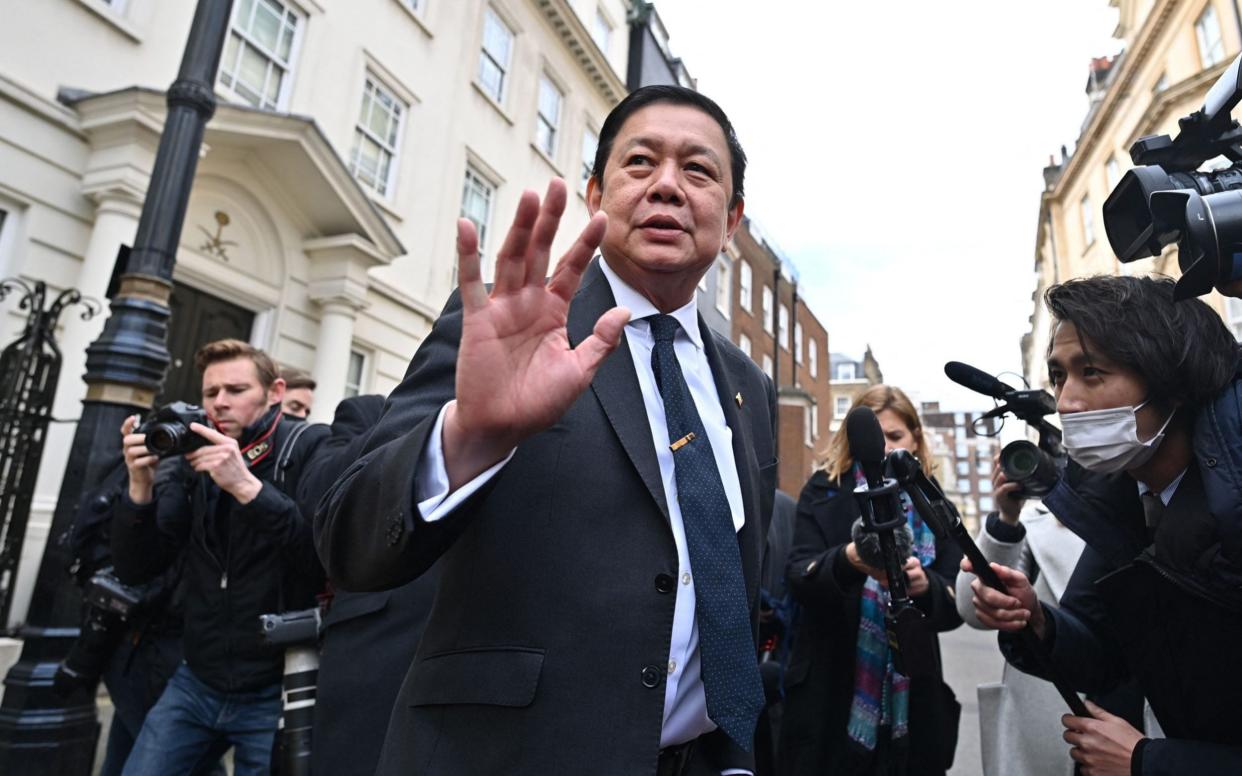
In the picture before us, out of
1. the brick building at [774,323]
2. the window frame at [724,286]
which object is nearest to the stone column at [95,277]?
the brick building at [774,323]

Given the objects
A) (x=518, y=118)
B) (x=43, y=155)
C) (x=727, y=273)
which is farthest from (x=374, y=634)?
(x=727, y=273)

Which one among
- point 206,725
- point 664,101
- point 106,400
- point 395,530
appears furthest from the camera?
point 106,400

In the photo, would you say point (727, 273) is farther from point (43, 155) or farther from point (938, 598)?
point (938, 598)

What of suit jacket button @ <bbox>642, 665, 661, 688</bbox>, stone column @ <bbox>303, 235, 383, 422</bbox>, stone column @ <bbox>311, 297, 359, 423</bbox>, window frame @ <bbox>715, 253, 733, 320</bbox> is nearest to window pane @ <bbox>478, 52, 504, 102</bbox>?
stone column @ <bbox>303, 235, 383, 422</bbox>

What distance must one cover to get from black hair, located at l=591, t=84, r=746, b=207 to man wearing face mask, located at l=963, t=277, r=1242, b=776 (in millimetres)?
1013

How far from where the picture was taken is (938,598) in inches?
108

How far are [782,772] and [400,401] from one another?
7.94 feet

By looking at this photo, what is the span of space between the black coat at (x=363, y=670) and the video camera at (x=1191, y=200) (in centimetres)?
218

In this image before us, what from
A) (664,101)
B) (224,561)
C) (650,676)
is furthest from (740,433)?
(224,561)

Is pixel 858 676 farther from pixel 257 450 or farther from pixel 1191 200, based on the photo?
pixel 257 450

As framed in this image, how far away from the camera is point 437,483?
102 cm

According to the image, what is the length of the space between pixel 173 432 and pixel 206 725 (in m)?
1.15

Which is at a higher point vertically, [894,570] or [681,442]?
[681,442]

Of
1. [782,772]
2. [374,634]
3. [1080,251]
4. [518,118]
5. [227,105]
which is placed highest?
[1080,251]
